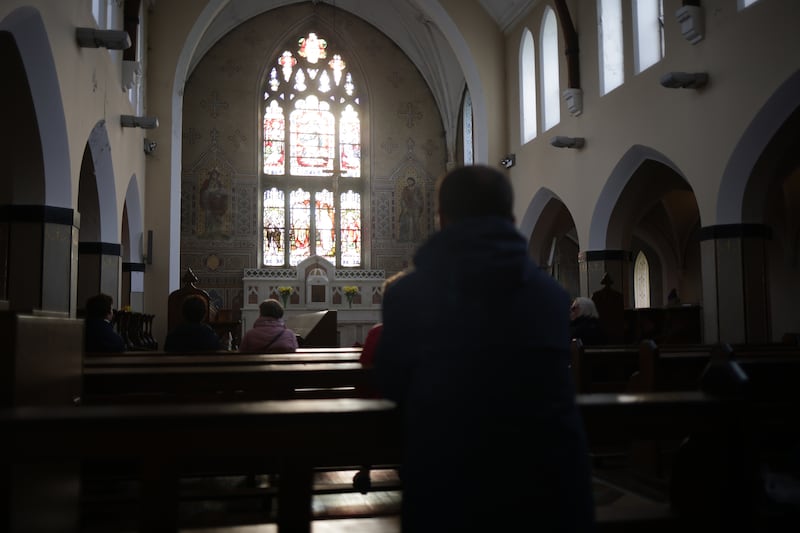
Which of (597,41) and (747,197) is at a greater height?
(597,41)

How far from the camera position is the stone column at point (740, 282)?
9.66m

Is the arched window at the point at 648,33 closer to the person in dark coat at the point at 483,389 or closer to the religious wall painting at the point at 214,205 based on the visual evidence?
the person in dark coat at the point at 483,389

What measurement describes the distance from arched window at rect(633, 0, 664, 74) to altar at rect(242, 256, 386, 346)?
8523mm

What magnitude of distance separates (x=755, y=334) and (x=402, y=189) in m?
11.5

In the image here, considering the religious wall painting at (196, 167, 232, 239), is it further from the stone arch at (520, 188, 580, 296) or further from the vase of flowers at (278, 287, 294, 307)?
the stone arch at (520, 188, 580, 296)

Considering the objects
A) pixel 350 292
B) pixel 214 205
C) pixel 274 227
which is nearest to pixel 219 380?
pixel 350 292

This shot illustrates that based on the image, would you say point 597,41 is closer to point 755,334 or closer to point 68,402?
point 755,334

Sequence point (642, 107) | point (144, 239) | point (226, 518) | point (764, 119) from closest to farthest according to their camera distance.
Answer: point (226, 518), point (764, 119), point (642, 107), point (144, 239)

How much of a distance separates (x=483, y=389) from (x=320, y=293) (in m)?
16.6

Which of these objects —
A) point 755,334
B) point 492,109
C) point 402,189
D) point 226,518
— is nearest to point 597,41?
point 492,109

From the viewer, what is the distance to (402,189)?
1981cm

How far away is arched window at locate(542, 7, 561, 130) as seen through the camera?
47.8 ft

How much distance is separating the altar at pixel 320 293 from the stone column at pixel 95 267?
5.84 metres

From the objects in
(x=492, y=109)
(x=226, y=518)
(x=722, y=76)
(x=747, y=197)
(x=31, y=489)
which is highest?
(x=492, y=109)
